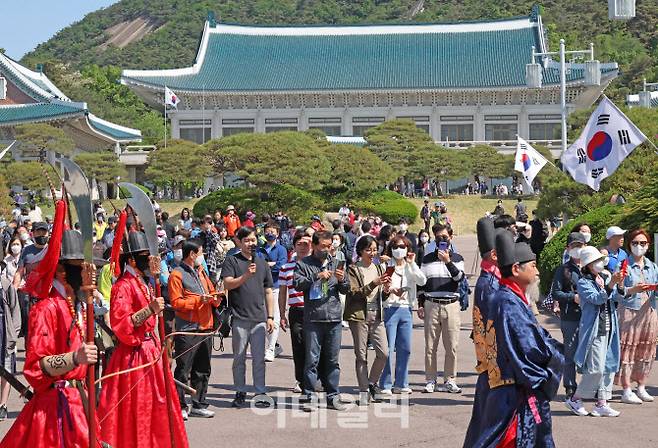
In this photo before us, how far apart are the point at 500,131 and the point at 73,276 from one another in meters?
55.4

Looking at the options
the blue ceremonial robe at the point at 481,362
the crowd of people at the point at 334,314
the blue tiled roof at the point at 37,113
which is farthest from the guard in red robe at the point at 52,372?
the blue tiled roof at the point at 37,113

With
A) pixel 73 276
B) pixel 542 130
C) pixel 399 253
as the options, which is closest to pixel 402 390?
pixel 399 253

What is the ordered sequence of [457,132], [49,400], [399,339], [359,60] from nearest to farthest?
[49,400], [399,339], [457,132], [359,60]

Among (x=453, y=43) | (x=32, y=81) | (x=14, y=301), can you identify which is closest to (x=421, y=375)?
(x=14, y=301)

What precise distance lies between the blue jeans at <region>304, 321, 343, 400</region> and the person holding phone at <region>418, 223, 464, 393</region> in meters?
1.19

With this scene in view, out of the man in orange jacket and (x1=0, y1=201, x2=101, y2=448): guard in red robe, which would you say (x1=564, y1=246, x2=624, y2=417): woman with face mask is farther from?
(x1=0, y1=201, x2=101, y2=448): guard in red robe

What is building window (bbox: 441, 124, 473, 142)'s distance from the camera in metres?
60.1

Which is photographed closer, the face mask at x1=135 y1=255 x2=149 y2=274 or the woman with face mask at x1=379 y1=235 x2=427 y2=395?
the face mask at x1=135 y1=255 x2=149 y2=274

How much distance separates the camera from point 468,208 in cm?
4638

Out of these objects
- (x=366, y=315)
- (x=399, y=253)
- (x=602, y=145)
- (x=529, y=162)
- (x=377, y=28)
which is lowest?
(x=366, y=315)

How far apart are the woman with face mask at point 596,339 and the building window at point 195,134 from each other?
171ft

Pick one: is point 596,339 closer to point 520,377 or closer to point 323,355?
point 323,355

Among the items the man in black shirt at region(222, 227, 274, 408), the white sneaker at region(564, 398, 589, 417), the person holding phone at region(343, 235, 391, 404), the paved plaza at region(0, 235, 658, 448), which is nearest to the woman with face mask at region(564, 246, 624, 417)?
the white sneaker at region(564, 398, 589, 417)

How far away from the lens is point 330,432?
28.3ft
